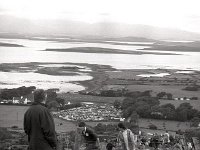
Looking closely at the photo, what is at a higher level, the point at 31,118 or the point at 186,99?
the point at 31,118

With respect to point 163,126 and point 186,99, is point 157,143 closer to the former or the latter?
point 163,126

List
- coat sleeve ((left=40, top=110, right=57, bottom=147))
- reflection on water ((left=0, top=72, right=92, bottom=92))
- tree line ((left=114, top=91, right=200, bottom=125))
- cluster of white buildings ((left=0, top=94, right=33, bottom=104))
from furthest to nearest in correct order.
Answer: reflection on water ((left=0, top=72, right=92, bottom=92))
cluster of white buildings ((left=0, top=94, right=33, bottom=104))
tree line ((left=114, top=91, right=200, bottom=125))
coat sleeve ((left=40, top=110, right=57, bottom=147))

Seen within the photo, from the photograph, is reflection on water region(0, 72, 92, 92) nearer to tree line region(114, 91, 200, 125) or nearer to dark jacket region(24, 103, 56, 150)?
tree line region(114, 91, 200, 125)

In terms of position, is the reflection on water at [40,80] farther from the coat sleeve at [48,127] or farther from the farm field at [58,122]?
the coat sleeve at [48,127]

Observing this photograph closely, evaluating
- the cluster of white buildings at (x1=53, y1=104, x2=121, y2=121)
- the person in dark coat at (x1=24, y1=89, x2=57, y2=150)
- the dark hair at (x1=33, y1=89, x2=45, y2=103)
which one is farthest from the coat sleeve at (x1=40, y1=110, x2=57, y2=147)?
the cluster of white buildings at (x1=53, y1=104, x2=121, y2=121)

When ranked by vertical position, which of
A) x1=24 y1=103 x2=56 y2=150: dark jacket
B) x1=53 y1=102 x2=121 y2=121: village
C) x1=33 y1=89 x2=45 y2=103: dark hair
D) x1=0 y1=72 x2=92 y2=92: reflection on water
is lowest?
x1=0 y1=72 x2=92 y2=92: reflection on water

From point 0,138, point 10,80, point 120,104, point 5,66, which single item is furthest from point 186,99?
point 5,66
